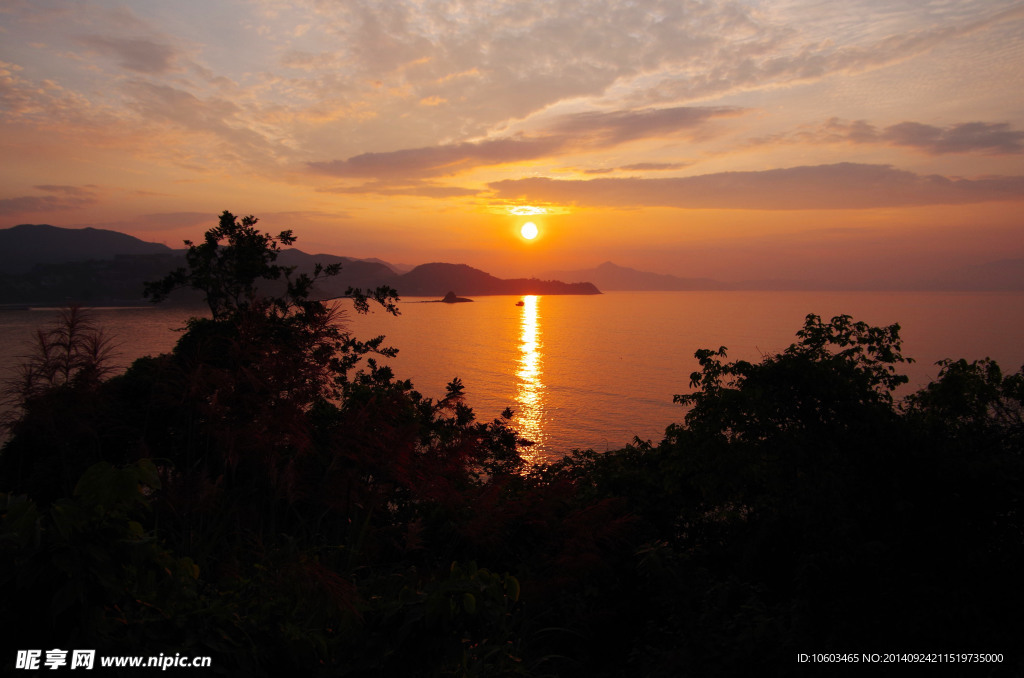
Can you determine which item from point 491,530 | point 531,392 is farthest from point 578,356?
point 491,530

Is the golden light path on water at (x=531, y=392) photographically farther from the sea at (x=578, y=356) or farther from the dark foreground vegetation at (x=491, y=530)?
the dark foreground vegetation at (x=491, y=530)

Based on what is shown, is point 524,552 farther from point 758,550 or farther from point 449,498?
point 758,550

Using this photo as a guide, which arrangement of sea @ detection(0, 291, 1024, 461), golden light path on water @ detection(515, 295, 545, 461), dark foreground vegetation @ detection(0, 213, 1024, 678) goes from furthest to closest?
1. sea @ detection(0, 291, 1024, 461)
2. golden light path on water @ detection(515, 295, 545, 461)
3. dark foreground vegetation @ detection(0, 213, 1024, 678)

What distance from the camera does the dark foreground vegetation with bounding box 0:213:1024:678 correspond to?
2.88 meters

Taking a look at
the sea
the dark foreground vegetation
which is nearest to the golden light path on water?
the sea

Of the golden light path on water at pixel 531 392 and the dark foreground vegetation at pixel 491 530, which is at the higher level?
the dark foreground vegetation at pixel 491 530

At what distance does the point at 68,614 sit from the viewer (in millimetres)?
2516

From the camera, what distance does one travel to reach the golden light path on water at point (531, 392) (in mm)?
36362

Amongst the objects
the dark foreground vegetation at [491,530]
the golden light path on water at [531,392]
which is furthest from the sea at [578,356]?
the dark foreground vegetation at [491,530]

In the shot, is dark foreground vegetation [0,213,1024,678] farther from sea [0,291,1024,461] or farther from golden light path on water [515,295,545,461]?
golden light path on water [515,295,545,461]

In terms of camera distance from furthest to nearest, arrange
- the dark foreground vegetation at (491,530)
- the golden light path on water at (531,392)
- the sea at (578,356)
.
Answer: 1. the sea at (578,356)
2. the golden light path on water at (531,392)
3. the dark foreground vegetation at (491,530)

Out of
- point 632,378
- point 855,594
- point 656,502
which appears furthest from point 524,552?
point 632,378

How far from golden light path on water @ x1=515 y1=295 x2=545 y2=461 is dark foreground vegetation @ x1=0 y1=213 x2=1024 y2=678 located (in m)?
13.4

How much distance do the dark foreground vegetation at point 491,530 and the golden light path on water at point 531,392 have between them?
13392 millimetres
